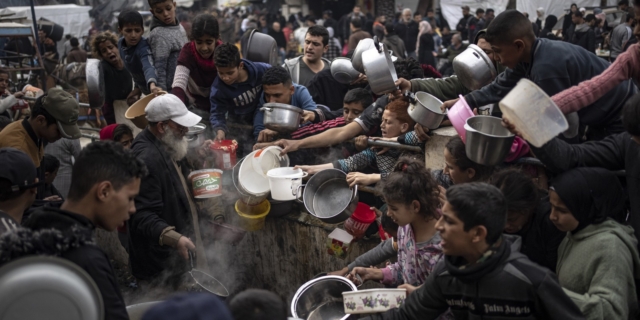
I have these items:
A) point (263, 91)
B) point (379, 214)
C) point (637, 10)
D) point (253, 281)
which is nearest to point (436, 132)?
point (379, 214)

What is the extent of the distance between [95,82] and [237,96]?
2.07 metres

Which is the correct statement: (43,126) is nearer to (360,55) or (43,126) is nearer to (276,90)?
(276,90)

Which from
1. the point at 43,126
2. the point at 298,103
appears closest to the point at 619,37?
the point at 298,103

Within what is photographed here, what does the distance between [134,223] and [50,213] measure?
1780 mm

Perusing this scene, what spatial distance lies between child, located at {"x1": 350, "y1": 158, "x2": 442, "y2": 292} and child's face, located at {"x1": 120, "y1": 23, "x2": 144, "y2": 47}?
→ 437 cm

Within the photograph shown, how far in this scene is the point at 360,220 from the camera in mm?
4566

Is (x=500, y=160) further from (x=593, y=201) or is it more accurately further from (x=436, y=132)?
(x=436, y=132)

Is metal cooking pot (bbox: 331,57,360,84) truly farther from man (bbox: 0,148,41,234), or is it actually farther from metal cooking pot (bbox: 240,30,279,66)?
man (bbox: 0,148,41,234)

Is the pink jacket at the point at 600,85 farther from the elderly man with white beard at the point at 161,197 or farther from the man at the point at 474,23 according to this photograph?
the man at the point at 474,23

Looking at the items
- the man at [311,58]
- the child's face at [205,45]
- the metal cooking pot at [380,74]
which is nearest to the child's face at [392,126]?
the metal cooking pot at [380,74]

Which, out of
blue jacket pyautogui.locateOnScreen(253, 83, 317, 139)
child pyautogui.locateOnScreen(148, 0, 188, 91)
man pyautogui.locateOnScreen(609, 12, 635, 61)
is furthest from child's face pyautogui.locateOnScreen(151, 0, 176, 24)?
man pyautogui.locateOnScreen(609, 12, 635, 61)

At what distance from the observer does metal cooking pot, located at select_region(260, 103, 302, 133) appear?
520 cm

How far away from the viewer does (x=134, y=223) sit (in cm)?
451

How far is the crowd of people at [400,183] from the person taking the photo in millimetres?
2668
